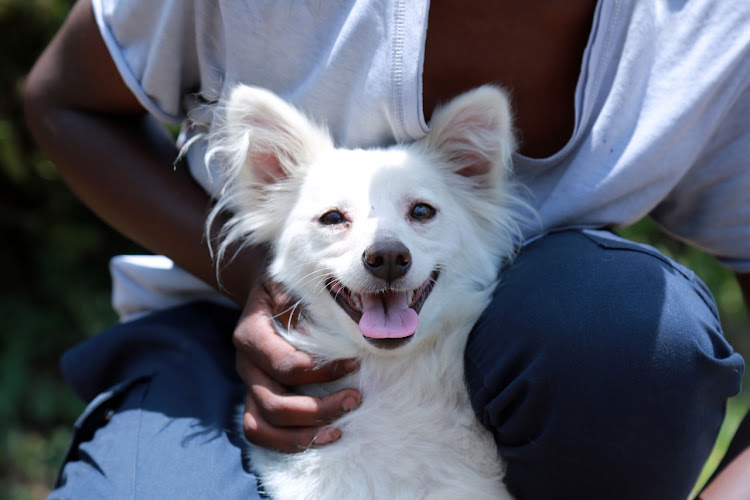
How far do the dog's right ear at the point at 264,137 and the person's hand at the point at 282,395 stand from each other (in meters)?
Answer: 0.41

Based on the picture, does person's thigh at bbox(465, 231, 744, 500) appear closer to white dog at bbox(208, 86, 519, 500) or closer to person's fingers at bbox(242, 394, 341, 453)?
white dog at bbox(208, 86, 519, 500)

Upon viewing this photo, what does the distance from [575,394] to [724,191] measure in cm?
75

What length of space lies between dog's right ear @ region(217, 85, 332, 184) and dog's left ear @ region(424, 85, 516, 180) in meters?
0.30

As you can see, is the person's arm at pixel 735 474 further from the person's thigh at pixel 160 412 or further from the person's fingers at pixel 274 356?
the person's thigh at pixel 160 412

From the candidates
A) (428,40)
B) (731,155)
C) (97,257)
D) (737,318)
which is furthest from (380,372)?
(737,318)

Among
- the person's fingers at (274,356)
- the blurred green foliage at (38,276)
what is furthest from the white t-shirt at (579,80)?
the blurred green foliage at (38,276)

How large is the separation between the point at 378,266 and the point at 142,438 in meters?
0.74

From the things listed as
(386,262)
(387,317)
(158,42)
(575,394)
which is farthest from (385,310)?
(158,42)

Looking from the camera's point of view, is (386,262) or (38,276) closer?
(386,262)

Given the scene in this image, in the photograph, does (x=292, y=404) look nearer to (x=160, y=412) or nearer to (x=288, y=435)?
(x=288, y=435)

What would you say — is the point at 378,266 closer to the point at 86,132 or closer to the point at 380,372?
the point at 380,372

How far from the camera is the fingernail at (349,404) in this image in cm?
182

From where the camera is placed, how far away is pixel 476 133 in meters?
1.97

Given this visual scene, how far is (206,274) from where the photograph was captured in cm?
211
